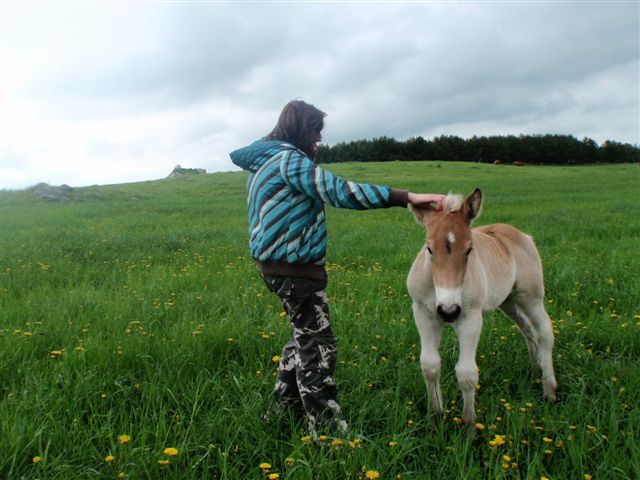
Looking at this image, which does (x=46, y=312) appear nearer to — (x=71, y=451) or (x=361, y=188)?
(x=71, y=451)

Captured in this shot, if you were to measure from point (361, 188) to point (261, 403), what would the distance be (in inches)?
68.4

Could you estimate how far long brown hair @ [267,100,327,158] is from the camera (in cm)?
340

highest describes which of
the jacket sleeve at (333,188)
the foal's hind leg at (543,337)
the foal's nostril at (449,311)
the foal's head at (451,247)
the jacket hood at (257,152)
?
the jacket hood at (257,152)

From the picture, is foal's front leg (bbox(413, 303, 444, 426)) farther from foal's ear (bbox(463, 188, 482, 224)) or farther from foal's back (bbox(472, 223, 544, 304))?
foal's ear (bbox(463, 188, 482, 224))

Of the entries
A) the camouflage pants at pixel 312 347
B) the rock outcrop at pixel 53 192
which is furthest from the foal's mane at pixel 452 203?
the rock outcrop at pixel 53 192

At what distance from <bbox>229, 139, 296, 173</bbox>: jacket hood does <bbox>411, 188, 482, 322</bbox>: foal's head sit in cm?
107

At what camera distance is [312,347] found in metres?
3.35

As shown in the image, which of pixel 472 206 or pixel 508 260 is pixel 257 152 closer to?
pixel 472 206

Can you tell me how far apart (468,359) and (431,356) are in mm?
246

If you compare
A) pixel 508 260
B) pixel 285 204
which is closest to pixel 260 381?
pixel 285 204

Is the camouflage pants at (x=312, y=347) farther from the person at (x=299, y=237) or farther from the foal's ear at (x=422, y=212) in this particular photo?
the foal's ear at (x=422, y=212)

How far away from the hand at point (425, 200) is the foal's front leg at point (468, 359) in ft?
2.55

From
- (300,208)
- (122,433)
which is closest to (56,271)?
(122,433)

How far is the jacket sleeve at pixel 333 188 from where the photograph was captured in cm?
287
